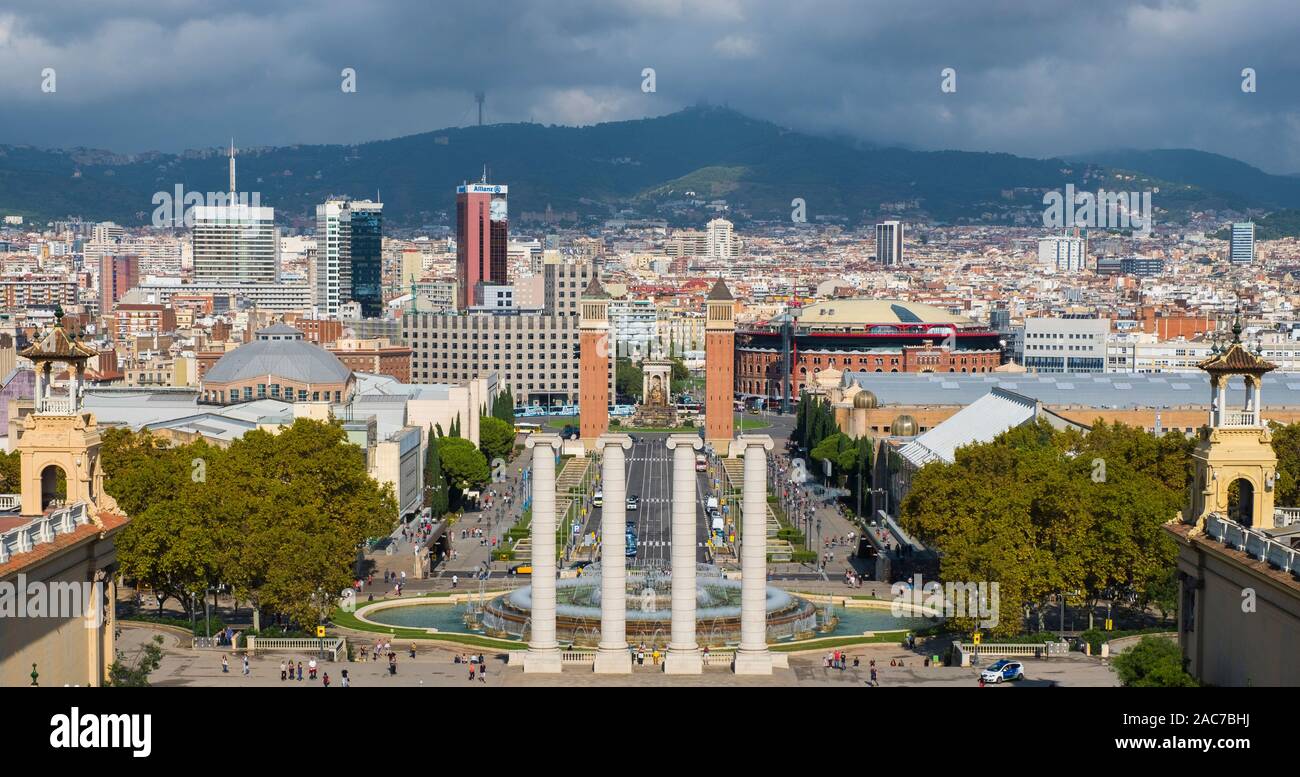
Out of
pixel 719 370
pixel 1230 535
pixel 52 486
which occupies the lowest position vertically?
pixel 719 370

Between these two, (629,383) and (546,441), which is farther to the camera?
(629,383)

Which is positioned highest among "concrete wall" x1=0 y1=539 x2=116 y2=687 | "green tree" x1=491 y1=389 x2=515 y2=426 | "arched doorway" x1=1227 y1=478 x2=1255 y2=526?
"arched doorway" x1=1227 y1=478 x2=1255 y2=526

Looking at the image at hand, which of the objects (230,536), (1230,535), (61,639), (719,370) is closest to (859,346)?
(719,370)

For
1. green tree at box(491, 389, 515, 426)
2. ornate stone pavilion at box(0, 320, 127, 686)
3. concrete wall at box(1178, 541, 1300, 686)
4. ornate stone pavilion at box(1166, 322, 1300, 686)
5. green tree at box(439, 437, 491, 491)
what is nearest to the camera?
concrete wall at box(1178, 541, 1300, 686)

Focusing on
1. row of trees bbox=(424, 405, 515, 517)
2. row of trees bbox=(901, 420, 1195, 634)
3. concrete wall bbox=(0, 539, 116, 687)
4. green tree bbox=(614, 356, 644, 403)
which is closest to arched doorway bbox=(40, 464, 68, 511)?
concrete wall bbox=(0, 539, 116, 687)

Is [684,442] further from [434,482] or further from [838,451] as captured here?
[838,451]

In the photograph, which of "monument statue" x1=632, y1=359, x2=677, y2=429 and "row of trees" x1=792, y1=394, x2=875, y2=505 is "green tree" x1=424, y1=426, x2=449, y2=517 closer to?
"row of trees" x1=792, y1=394, x2=875, y2=505
